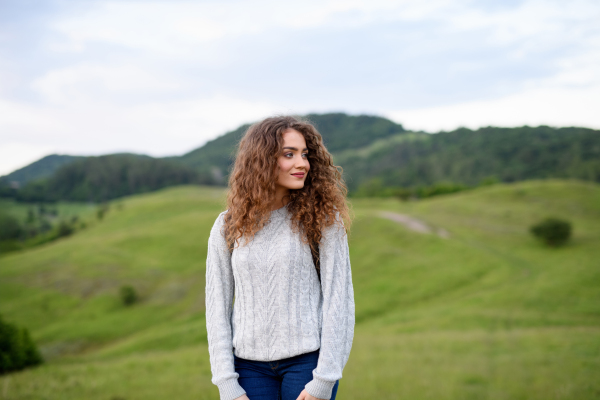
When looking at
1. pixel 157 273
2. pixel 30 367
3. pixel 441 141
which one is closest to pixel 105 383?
pixel 30 367

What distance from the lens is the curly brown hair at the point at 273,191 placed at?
300cm

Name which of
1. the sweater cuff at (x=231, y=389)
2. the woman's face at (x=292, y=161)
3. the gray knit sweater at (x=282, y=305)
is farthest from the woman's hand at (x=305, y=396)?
the woman's face at (x=292, y=161)

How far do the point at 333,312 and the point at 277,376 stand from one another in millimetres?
665

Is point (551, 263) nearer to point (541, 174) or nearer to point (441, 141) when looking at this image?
point (541, 174)

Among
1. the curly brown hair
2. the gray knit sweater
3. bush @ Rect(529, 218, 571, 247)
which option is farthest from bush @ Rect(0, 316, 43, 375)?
bush @ Rect(529, 218, 571, 247)

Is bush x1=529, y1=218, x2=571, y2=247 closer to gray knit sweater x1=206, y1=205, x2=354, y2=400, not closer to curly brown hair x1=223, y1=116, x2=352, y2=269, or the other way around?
curly brown hair x1=223, y1=116, x2=352, y2=269

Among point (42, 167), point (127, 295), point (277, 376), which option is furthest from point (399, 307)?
point (42, 167)

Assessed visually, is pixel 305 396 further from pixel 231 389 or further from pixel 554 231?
pixel 554 231

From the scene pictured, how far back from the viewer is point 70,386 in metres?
8.98

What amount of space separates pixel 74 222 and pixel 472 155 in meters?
112

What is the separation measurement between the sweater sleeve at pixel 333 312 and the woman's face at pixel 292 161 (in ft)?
1.43

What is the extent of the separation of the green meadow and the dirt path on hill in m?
0.94

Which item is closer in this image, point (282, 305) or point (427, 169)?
point (282, 305)

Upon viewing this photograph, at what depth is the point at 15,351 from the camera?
13273mm
